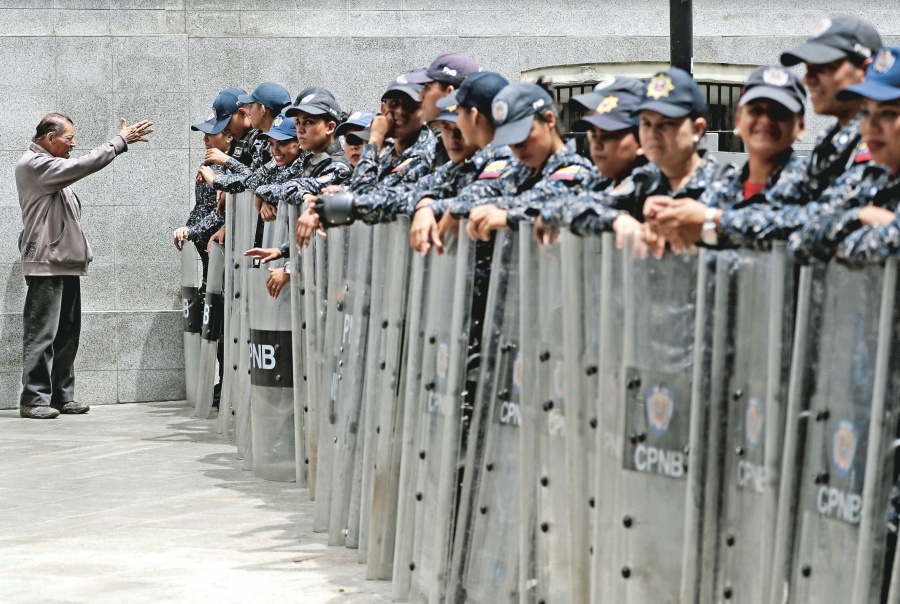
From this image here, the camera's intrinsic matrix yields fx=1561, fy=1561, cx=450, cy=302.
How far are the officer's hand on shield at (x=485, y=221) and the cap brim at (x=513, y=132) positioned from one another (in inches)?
10.2

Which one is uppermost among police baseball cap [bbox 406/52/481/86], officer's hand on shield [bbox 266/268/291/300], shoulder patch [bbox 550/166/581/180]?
police baseball cap [bbox 406/52/481/86]

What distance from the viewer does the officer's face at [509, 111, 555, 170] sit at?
232 inches

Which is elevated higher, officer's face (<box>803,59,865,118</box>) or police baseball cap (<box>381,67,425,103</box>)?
police baseball cap (<box>381,67,425,103</box>)

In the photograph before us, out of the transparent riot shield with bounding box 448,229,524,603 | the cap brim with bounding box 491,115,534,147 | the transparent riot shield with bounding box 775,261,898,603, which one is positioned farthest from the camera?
the cap brim with bounding box 491,115,534,147

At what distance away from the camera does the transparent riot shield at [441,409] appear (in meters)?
5.91

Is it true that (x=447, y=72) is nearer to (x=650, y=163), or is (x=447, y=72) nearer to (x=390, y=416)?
(x=390, y=416)

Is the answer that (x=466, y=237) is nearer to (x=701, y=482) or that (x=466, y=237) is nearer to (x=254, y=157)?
(x=701, y=482)

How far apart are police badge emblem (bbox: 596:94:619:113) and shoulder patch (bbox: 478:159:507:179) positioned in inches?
30.2

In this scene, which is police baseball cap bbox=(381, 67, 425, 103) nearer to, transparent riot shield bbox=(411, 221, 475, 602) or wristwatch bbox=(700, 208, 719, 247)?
transparent riot shield bbox=(411, 221, 475, 602)

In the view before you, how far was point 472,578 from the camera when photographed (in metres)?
5.81

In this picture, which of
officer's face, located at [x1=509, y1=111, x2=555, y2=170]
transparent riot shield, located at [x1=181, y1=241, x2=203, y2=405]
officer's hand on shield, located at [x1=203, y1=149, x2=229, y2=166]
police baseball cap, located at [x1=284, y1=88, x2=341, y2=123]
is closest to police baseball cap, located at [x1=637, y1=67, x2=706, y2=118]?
officer's face, located at [x1=509, y1=111, x2=555, y2=170]

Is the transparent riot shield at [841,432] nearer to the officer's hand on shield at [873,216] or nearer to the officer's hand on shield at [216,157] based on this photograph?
the officer's hand on shield at [873,216]

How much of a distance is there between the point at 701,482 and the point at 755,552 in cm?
27

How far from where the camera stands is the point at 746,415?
171 inches
